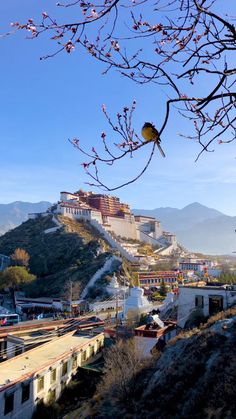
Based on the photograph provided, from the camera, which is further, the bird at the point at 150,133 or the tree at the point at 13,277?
the tree at the point at 13,277

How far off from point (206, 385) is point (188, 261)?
77.7 m

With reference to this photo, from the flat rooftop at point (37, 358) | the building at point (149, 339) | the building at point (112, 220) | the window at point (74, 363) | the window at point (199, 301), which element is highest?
the building at point (112, 220)

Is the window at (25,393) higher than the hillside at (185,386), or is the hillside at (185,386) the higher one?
the hillside at (185,386)

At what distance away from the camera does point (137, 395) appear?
51.6 feet

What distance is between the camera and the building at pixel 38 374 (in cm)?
1633

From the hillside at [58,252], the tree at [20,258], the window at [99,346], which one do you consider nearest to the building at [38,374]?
the window at [99,346]

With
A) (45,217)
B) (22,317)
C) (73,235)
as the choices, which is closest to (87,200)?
(45,217)

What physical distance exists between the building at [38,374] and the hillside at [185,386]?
8.14 feet

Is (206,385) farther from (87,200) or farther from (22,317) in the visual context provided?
(87,200)

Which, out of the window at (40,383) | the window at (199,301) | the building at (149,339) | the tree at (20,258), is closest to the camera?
the window at (40,383)

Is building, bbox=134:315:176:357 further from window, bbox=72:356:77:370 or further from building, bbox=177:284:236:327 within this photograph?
building, bbox=177:284:236:327

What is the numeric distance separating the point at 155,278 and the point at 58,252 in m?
16.9

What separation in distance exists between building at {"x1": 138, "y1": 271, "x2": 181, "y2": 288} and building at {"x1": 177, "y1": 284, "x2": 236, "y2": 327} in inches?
1134

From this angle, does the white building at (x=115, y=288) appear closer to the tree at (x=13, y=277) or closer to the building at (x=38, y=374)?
the tree at (x=13, y=277)
